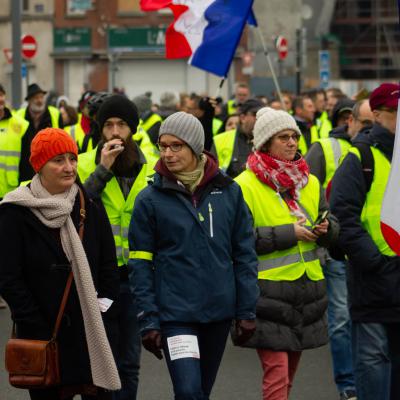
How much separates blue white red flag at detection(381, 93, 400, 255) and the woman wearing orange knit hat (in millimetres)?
1338

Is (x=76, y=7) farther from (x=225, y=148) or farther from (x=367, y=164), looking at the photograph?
(x=367, y=164)

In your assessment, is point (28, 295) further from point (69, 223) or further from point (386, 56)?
point (386, 56)

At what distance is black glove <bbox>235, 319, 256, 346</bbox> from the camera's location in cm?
632

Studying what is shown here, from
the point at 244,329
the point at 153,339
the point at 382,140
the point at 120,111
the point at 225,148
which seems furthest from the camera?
the point at 225,148

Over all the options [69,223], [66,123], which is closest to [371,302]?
[69,223]

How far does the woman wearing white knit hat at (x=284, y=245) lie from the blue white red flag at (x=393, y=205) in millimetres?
993

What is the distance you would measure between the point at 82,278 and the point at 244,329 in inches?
33.9

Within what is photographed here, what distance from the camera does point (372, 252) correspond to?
6848 millimetres

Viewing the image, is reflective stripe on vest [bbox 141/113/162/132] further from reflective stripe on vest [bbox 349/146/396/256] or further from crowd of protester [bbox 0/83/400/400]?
reflective stripe on vest [bbox 349/146/396/256]

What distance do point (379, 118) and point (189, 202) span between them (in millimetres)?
1317

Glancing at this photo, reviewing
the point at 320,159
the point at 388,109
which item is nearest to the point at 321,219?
the point at 388,109

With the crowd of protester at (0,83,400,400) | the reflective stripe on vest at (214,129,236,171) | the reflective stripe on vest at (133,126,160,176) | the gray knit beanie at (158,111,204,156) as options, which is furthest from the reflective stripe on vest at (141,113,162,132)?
the gray knit beanie at (158,111,204,156)

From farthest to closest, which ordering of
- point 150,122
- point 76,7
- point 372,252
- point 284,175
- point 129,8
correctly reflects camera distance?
point 129,8
point 76,7
point 150,122
point 284,175
point 372,252

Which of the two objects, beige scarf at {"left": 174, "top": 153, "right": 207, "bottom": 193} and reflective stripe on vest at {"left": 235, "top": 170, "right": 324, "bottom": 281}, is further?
reflective stripe on vest at {"left": 235, "top": 170, "right": 324, "bottom": 281}
